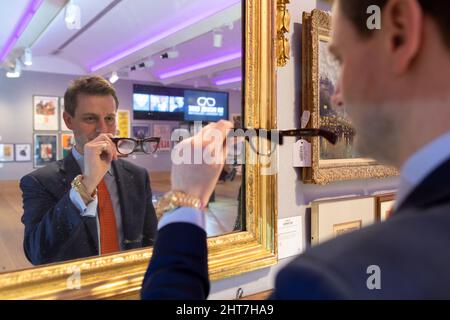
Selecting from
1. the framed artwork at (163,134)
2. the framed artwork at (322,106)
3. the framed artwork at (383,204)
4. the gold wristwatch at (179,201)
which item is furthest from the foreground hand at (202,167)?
the framed artwork at (383,204)

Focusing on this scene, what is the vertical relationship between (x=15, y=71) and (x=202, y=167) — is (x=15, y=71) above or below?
above

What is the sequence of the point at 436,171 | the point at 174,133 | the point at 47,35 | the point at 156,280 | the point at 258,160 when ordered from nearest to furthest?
1. the point at 436,171
2. the point at 156,280
3. the point at 47,35
4. the point at 174,133
5. the point at 258,160

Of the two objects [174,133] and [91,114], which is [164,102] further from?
[91,114]

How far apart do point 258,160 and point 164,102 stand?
0.30m

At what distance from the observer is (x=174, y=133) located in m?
0.87

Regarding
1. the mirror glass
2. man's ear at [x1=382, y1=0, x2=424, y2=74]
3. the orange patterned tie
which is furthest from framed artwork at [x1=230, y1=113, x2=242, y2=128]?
man's ear at [x1=382, y1=0, x2=424, y2=74]

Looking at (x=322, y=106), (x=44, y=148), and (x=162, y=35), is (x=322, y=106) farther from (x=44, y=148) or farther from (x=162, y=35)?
(x=44, y=148)

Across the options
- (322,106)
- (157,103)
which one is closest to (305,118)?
(322,106)

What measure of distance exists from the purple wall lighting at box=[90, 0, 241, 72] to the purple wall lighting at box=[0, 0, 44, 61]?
140 millimetres

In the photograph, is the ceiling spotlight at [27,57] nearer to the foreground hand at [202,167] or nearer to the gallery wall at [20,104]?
the gallery wall at [20,104]

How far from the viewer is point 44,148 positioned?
0.71 metres

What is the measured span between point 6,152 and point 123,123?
23cm

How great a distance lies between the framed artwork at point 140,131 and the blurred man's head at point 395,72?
0.51 m
